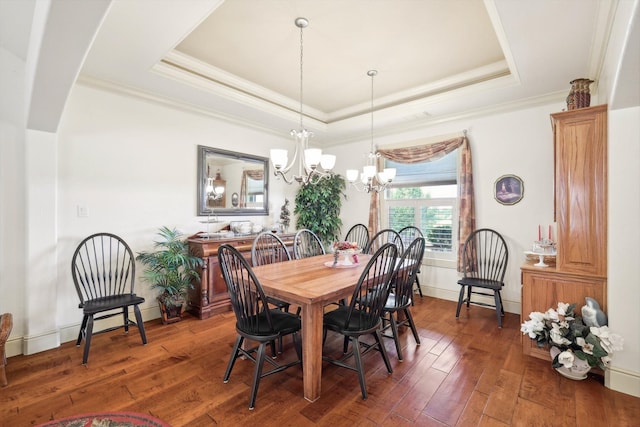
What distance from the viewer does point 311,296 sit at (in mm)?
1922

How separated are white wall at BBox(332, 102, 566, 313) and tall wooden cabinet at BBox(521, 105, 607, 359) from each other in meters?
1.08

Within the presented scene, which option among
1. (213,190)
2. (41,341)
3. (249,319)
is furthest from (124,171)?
(249,319)

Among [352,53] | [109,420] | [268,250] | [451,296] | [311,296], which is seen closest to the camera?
[109,420]

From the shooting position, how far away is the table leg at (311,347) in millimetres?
1977

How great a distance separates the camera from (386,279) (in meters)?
2.20

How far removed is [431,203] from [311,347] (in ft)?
10.5

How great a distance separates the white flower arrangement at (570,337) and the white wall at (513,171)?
50.7 inches

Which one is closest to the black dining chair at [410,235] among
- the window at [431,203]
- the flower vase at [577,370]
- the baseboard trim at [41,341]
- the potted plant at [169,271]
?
the window at [431,203]

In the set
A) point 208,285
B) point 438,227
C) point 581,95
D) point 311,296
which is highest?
point 581,95

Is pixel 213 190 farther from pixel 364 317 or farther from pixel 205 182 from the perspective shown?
pixel 364 317

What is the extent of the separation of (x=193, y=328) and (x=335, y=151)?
3.82 meters

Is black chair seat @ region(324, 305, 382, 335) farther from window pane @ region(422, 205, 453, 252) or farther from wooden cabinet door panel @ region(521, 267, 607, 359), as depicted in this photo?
window pane @ region(422, 205, 453, 252)

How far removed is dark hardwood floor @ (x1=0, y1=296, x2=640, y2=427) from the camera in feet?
6.07

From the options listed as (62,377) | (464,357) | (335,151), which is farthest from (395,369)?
(335,151)
